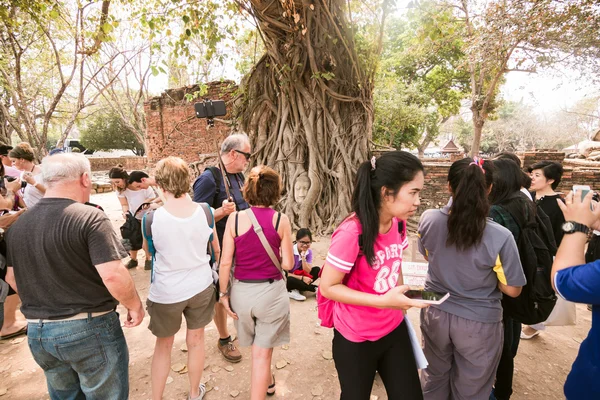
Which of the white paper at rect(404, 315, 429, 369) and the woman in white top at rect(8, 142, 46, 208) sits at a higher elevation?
the woman in white top at rect(8, 142, 46, 208)

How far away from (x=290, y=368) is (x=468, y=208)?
6.42 ft

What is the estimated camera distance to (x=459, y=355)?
5.44ft

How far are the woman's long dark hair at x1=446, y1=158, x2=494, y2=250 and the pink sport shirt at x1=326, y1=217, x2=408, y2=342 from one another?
13.0 inches

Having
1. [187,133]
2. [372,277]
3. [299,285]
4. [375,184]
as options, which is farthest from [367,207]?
[187,133]

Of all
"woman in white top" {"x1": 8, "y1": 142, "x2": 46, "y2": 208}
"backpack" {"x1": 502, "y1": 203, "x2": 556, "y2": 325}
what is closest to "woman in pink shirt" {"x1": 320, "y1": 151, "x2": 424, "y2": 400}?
"backpack" {"x1": 502, "y1": 203, "x2": 556, "y2": 325}

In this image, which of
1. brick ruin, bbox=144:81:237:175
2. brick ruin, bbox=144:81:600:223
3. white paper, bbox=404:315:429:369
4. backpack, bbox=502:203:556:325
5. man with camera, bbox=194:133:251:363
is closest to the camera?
white paper, bbox=404:315:429:369

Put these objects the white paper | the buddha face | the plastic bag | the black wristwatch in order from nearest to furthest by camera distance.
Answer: the black wristwatch → the white paper → the plastic bag → the buddha face

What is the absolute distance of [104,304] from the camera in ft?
5.12

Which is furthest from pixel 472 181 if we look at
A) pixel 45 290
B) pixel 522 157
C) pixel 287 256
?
pixel 522 157

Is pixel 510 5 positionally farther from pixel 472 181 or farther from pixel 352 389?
pixel 352 389

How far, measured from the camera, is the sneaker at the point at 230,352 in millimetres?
2568

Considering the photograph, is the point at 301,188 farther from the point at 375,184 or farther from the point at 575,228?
the point at 575,228

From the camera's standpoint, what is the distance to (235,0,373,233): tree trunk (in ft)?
17.4

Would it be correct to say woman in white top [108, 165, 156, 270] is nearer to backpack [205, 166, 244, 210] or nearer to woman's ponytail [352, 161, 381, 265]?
backpack [205, 166, 244, 210]
